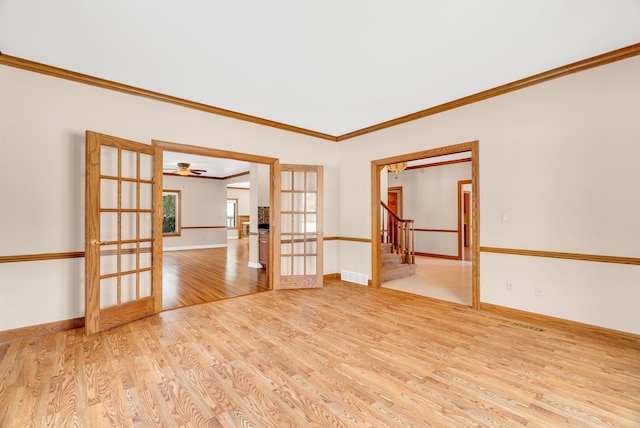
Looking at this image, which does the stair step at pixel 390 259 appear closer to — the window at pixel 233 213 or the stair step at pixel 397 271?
the stair step at pixel 397 271

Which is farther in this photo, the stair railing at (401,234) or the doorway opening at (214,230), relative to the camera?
the stair railing at (401,234)

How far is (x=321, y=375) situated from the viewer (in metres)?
2.11

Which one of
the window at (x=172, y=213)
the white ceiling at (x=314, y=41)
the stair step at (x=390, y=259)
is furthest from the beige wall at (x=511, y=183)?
the window at (x=172, y=213)

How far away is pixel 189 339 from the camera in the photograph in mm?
2732

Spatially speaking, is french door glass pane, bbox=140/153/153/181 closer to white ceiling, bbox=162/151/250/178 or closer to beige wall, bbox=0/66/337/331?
beige wall, bbox=0/66/337/331

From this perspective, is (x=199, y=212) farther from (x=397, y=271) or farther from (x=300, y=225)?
(x=397, y=271)

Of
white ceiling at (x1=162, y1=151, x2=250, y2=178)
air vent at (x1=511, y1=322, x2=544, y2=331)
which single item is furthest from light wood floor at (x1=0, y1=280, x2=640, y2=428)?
white ceiling at (x1=162, y1=151, x2=250, y2=178)

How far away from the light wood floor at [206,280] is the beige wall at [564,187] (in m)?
3.50

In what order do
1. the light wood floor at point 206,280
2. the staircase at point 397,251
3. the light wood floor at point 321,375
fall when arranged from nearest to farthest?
the light wood floor at point 321,375 → the light wood floor at point 206,280 → the staircase at point 397,251

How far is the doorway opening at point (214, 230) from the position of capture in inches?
169

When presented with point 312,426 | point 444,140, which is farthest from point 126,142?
point 444,140

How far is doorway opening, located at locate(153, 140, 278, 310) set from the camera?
4289mm

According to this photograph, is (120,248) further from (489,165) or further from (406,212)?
(406,212)

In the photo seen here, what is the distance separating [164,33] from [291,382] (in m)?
2.91
